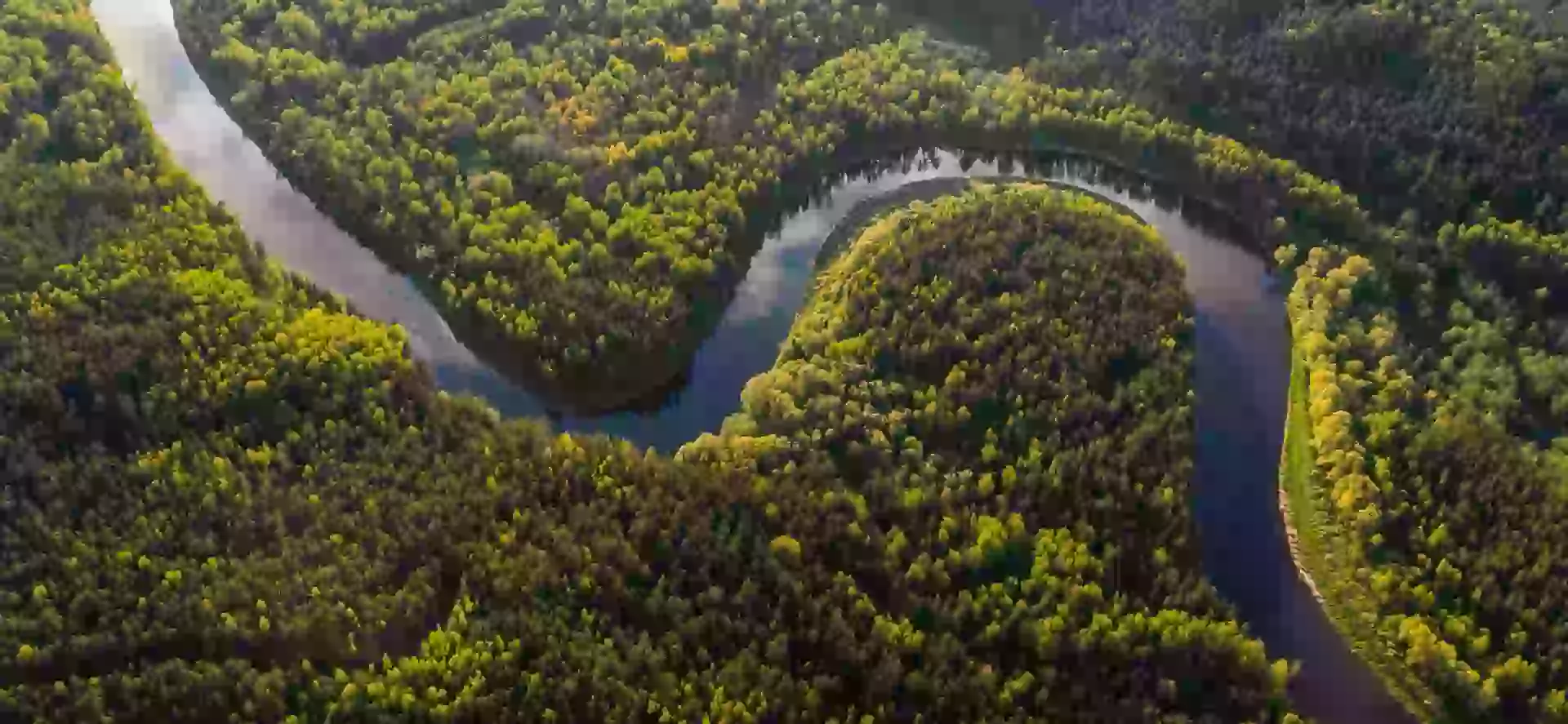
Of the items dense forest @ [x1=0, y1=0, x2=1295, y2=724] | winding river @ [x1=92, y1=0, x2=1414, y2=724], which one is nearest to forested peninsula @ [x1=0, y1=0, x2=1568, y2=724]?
dense forest @ [x1=0, y1=0, x2=1295, y2=724]

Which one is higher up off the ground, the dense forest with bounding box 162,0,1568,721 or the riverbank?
the dense forest with bounding box 162,0,1568,721

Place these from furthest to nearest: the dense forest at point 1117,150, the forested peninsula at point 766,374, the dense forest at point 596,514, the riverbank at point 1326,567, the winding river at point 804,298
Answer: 1. the dense forest at point 1117,150
2. the winding river at point 804,298
3. the riverbank at point 1326,567
4. the forested peninsula at point 766,374
5. the dense forest at point 596,514

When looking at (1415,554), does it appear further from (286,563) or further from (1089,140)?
(286,563)

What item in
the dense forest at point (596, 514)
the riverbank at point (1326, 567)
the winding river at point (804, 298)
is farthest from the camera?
the winding river at point (804, 298)

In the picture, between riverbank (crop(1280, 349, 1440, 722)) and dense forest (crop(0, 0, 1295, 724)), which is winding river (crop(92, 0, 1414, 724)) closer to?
riverbank (crop(1280, 349, 1440, 722))

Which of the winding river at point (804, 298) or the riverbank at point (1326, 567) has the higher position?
the winding river at point (804, 298)

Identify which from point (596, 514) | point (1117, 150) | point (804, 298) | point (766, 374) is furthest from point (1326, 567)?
point (596, 514)

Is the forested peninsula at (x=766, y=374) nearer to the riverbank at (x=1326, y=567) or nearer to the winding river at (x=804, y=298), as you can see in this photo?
the riverbank at (x=1326, y=567)

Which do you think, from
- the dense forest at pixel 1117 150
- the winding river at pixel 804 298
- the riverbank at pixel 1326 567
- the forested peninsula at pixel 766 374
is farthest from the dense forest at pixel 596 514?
the dense forest at pixel 1117 150

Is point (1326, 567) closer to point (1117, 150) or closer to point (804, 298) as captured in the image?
point (1117, 150)
